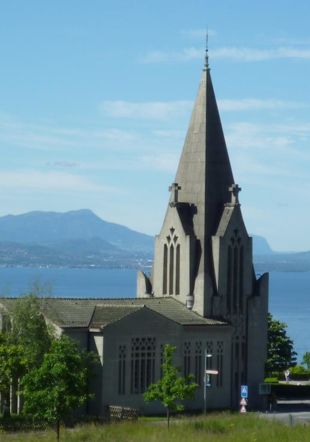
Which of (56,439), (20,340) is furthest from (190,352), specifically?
(56,439)

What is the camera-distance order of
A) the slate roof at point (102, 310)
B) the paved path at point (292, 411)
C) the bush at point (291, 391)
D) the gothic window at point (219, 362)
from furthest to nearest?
the bush at point (291, 391) → the gothic window at point (219, 362) → the slate roof at point (102, 310) → the paved path at point (292, 411)

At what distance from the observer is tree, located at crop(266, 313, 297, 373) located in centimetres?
8088

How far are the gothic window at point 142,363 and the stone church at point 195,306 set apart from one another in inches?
2.1

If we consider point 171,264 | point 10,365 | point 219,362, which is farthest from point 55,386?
point 171,264

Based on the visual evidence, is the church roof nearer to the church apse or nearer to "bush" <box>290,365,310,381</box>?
the church apse

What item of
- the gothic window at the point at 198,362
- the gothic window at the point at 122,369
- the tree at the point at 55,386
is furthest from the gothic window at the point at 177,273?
the tree at the point at 55,386

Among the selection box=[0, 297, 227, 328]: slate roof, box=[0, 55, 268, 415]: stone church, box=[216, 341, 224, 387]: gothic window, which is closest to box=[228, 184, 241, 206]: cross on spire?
box=[0, 55, 268, 415]: stone church

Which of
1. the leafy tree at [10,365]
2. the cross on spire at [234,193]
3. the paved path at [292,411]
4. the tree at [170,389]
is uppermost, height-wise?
the cross on spire at [234,193]

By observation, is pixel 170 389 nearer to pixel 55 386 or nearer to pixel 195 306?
pixel 55 386

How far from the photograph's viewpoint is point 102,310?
5894cm

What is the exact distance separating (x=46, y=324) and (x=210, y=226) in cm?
1248

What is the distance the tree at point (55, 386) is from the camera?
46969 millimetres

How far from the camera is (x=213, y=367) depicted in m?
61.8

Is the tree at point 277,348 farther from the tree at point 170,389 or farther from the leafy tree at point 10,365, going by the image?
the leafy tree at point 10,365
